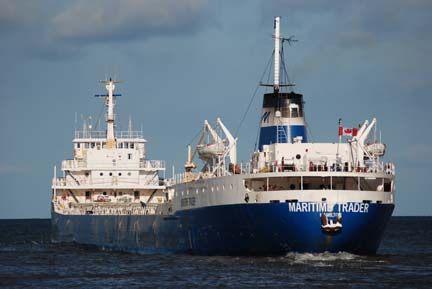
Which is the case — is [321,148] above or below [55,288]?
above

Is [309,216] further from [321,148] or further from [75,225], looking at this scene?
[75,225]

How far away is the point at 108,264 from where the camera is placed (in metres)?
50.3

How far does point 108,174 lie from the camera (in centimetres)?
7500

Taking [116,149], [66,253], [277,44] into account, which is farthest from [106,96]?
[277,44]

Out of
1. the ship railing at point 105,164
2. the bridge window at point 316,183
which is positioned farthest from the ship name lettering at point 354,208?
the ship railing at point 105,164

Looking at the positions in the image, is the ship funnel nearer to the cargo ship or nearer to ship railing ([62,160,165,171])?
the cargo ship

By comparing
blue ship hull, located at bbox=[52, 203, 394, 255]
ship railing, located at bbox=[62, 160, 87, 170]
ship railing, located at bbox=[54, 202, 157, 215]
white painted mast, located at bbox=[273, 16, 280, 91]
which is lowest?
blue ship hull, located at bbox=[52, 203, 394, 255]

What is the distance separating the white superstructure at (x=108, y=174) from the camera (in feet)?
245

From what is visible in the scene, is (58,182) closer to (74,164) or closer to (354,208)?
(74,164)

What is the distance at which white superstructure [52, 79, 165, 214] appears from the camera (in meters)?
74.6

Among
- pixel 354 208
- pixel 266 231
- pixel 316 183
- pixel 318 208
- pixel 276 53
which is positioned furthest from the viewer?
pixel 276 53

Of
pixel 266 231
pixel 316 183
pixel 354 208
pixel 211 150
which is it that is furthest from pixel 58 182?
pixel 354 208

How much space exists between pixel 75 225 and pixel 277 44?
28681mm

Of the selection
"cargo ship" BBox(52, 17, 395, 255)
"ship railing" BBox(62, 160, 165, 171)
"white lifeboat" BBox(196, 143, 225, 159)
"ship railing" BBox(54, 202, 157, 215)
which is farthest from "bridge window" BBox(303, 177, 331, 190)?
"ship railing" BBox(62, 160, 165, 171)
